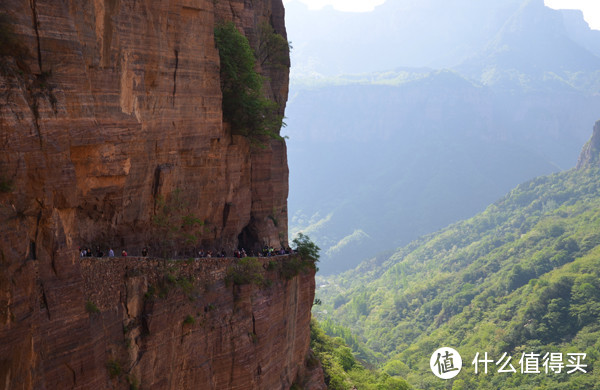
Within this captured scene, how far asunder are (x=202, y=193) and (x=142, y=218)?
5.09m

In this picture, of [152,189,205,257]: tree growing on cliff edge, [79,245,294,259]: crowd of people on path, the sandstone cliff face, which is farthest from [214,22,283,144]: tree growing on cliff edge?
the sandstone cliff face

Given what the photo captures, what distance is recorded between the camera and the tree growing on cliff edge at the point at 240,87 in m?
35.6

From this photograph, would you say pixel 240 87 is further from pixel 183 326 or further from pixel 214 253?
pixel 183 326

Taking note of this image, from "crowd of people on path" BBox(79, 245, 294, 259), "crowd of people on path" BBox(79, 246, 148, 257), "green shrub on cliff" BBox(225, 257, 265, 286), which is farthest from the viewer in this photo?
"green shrub on cliff" BBox(225, 257, 265, 286)

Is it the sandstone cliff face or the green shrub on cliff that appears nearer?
the sandstone cliff face

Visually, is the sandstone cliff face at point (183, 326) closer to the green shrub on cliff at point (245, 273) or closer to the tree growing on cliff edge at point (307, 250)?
the green shrub on cliff at point (245, 273)

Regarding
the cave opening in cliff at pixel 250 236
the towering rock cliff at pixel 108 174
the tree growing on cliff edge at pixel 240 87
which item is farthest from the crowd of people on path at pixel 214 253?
the tree growing on cliff edge at pixel 240 87

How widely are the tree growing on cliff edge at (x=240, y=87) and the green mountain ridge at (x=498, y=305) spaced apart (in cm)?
6296

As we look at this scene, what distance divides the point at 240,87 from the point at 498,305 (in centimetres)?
9812

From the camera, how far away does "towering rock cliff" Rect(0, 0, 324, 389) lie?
61.8 ft

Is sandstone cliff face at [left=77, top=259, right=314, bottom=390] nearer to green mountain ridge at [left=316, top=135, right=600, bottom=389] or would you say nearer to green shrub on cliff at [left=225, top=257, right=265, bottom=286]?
green shrub on cliff at [left=225, top=257, right=265, bottom=286]

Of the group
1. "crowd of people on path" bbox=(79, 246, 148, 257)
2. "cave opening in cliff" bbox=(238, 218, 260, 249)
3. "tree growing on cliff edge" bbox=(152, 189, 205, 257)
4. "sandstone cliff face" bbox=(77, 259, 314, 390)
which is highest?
"cave opening in cliff" bbox=(238, 218, 260, 249)

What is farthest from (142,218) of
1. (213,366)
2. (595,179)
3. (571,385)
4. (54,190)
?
(595,179)

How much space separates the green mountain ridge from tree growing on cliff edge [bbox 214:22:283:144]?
6296cm
